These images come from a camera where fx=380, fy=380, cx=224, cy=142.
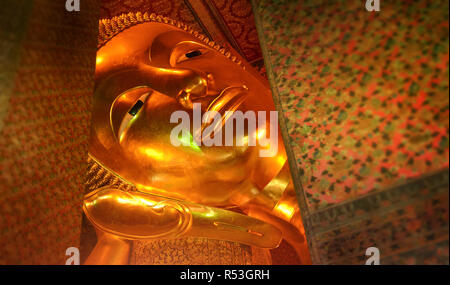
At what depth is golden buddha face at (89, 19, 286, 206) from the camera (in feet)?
5.01

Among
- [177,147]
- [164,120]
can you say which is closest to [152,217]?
[177,147]

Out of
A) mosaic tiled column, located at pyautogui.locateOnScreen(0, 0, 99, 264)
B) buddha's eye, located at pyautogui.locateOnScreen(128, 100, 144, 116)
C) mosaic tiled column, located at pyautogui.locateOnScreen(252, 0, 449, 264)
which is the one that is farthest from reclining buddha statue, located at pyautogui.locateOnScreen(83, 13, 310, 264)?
mosaic tiled column, located at pyautogui.locateOnScreen(252, 0, 449, 264)

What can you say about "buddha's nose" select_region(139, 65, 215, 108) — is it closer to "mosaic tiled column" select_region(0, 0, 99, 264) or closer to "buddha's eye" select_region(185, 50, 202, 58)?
"buddha's eye" select_region(185, 50, 202, 58)

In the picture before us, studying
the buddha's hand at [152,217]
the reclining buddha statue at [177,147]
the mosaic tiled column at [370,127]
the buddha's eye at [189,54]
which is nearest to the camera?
the mosaic tiled column at [370,127]

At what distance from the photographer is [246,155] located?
5.15 feet

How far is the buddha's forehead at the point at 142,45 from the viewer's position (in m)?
1.55

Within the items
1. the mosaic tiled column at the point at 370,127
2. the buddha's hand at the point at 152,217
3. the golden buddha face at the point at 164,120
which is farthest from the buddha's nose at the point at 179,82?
the mosaic tiled column at the point at 370,127

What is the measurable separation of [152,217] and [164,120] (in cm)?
40

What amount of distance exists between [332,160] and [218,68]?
1.00 m

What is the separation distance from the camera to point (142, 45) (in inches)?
62.5

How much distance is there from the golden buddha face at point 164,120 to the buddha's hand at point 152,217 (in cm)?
11

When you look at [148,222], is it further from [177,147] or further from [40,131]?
[40,131]

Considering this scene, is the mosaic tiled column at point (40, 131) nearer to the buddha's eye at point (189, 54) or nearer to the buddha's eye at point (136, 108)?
the buddha's eye at point (136, 108)
